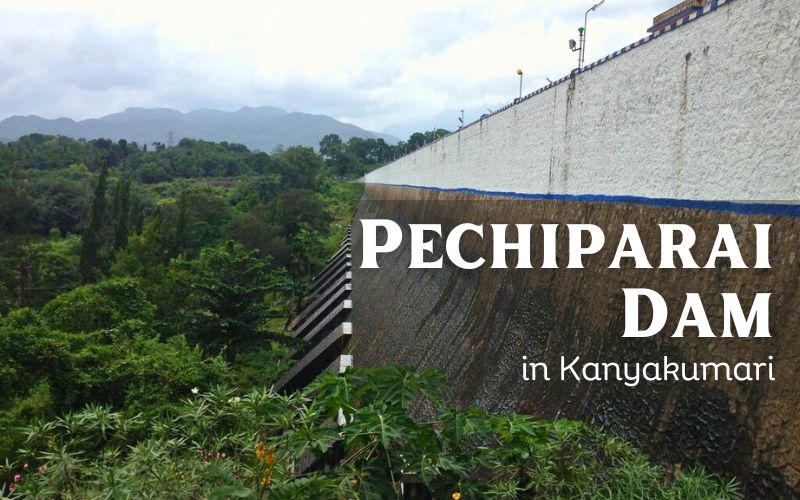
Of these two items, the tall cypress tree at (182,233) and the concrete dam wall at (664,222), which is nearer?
the concrete dam wall at (664,222)

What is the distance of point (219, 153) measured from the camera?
349 feet

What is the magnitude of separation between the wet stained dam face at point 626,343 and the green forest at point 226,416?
29cm

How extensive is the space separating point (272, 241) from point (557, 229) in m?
25.6

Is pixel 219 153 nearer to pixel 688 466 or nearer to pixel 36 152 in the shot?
pixel 36 152

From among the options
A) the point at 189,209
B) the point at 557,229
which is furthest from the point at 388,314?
the point at 189,209

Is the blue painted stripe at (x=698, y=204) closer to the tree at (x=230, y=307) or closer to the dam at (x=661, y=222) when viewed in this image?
the dam at (x=661, y=222)

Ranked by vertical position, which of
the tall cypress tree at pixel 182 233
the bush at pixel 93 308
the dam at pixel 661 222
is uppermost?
the dam at pixel 661 222

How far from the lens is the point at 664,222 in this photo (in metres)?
4.49

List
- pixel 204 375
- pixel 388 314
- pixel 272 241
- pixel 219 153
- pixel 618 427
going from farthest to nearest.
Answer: pixel 219 153 → pixel 272 241 → pixel 388 314 → pixel 204 375 → pixel 618 427

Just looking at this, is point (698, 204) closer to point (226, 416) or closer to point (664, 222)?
point (664, 222)

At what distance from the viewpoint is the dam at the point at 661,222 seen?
10.6 ft

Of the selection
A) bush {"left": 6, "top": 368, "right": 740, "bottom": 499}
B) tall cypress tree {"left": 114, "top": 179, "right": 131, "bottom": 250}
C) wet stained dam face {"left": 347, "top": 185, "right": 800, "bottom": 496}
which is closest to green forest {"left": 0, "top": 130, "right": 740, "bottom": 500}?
bush {"left": 6, "top": 368, "right": 740, "bottom": 499}

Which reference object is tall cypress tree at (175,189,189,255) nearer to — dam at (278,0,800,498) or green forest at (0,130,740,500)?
green forest at (0,130,740,500)

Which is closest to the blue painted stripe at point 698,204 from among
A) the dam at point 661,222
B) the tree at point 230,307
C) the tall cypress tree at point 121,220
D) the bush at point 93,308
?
the dam at point 661,222
